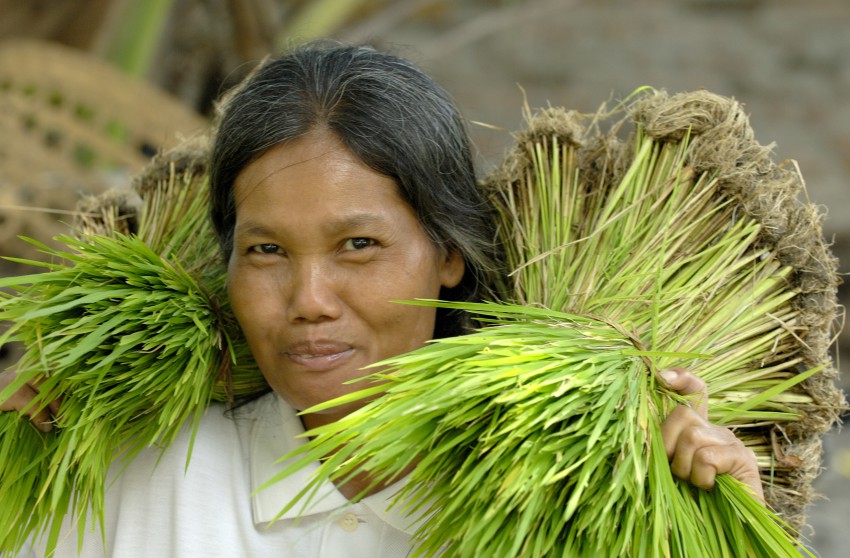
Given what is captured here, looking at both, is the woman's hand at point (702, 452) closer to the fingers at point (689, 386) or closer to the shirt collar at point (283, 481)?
the fingers at point (689, 386)

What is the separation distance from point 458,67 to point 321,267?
4565 mm

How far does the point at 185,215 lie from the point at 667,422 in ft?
3.15

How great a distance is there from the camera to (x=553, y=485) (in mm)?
1187

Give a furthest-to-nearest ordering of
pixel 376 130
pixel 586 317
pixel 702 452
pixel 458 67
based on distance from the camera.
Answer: pixel 458 67 → pixel 376 130 → pixel 586 317 → pixel 702 452

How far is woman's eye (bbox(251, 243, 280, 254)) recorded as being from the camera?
1.52 metres

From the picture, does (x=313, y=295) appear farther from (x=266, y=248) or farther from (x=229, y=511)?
(x=229, y=511)

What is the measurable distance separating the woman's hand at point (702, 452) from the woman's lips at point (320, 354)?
1.58ft

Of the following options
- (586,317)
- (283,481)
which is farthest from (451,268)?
(283,481)

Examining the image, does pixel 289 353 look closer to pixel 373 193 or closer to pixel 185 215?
pixel 373 193

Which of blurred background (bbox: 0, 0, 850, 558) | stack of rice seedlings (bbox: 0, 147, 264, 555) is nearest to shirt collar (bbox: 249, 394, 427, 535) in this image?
stack of rice seedlings (bbox: 0, 147, 264, 555)

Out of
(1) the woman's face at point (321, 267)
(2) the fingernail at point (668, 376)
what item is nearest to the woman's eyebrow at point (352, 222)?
(1) the woman's face at point (321, 267)

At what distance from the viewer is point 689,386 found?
132cm

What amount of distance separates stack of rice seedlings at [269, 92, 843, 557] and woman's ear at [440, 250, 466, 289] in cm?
9

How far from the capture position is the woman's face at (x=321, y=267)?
1.47m
